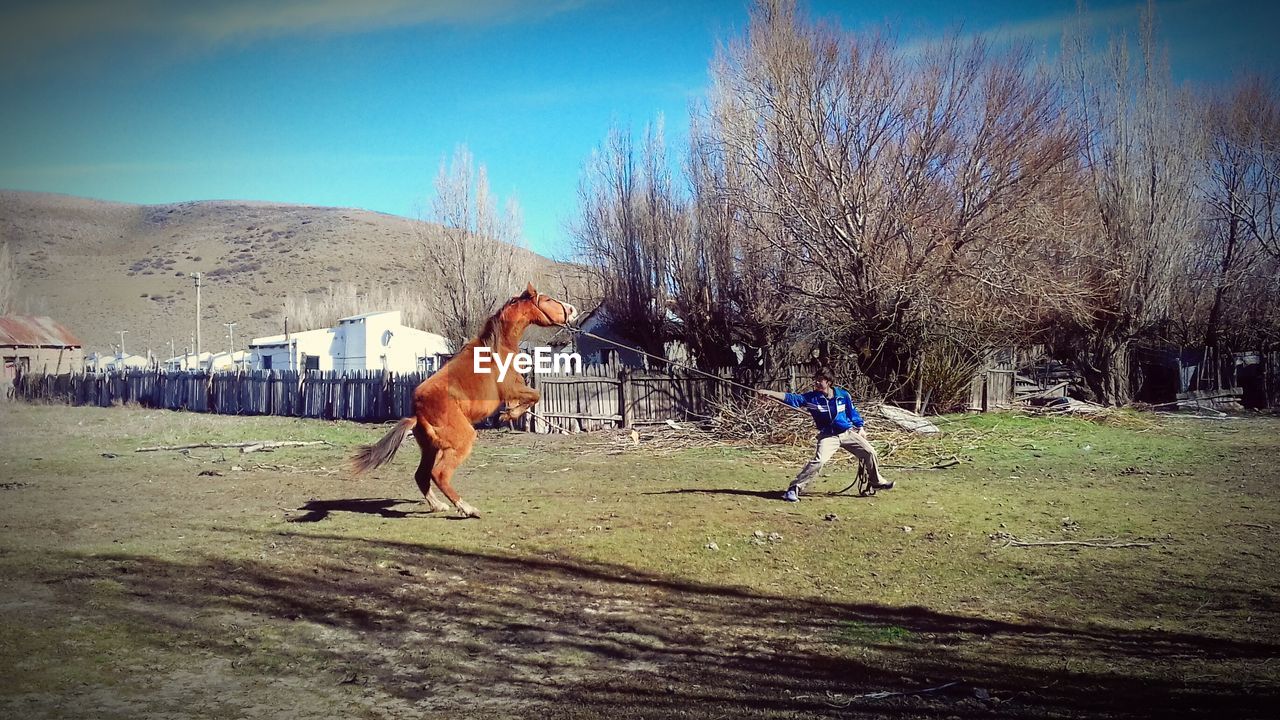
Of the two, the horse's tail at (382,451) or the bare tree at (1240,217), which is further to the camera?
the bare tree at (1240,217)

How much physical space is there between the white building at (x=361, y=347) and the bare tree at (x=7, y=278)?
664 inches

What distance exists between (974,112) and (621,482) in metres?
13.0

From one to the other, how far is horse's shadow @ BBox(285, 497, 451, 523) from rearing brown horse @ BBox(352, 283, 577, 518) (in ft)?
3.92

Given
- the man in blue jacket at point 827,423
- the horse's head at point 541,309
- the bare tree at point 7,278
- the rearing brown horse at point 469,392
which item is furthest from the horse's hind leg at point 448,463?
the bare tree at point 7,278

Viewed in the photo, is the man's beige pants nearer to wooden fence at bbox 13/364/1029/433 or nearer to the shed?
wooden fence at bbox 13/364/1029/433

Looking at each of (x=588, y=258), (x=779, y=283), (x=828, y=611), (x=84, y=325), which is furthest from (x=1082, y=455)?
(x=84, y=325)

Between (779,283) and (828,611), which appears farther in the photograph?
(779,283)

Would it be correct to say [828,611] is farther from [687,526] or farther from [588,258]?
[588,258]

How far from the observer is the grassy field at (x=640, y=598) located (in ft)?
12.7

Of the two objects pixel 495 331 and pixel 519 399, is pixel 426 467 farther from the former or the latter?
pixel 495 331

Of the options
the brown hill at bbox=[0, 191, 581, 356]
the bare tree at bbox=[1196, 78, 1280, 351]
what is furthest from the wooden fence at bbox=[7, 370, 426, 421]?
the bare tree at bbox=[1196, 78, 1280, 351]

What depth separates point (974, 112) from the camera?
60.0 ft

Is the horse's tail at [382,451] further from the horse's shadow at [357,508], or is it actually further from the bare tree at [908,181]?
the bare tree at [908,181]

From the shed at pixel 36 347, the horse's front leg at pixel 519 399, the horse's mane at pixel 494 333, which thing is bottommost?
the horse's front leg at pixel 519 399
